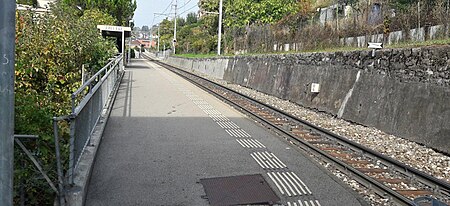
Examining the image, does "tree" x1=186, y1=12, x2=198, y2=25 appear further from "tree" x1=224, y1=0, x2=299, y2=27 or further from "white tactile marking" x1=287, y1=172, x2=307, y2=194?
"white tactile marking" x1=287, y1=172, x2=307, y2=194

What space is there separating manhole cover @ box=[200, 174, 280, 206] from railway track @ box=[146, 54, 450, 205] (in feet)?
5.06

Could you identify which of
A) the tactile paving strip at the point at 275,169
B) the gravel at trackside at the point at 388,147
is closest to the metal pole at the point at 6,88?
the tactile paving strip at the point at 275,169

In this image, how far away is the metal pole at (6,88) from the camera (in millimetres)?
2890

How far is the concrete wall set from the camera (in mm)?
9172

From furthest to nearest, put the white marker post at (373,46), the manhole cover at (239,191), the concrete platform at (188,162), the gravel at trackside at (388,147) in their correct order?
the white marker post at (373,46) < the gravel at trackside at (388,147) < the concrete platform at (188,162) < the manhole cover at (239,191)

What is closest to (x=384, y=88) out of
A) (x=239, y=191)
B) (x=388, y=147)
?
(x=388, y=147)

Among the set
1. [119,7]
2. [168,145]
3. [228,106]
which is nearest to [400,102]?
[168,145]

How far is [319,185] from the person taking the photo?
6.61 meters

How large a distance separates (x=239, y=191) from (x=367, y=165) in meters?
2.74

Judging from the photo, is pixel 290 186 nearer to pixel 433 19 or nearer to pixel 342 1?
pixel 433 19

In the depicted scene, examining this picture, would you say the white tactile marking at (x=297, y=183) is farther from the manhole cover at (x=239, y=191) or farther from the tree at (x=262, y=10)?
the tree at (x=262, y=10)

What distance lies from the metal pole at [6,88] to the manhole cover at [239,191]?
10.1 feet

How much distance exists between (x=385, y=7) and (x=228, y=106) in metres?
7.88

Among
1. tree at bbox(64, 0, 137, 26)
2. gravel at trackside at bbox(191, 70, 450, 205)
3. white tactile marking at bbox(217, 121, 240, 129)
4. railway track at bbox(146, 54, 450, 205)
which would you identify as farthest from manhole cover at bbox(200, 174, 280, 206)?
tree at bbox(64, 0, 137, 26)
